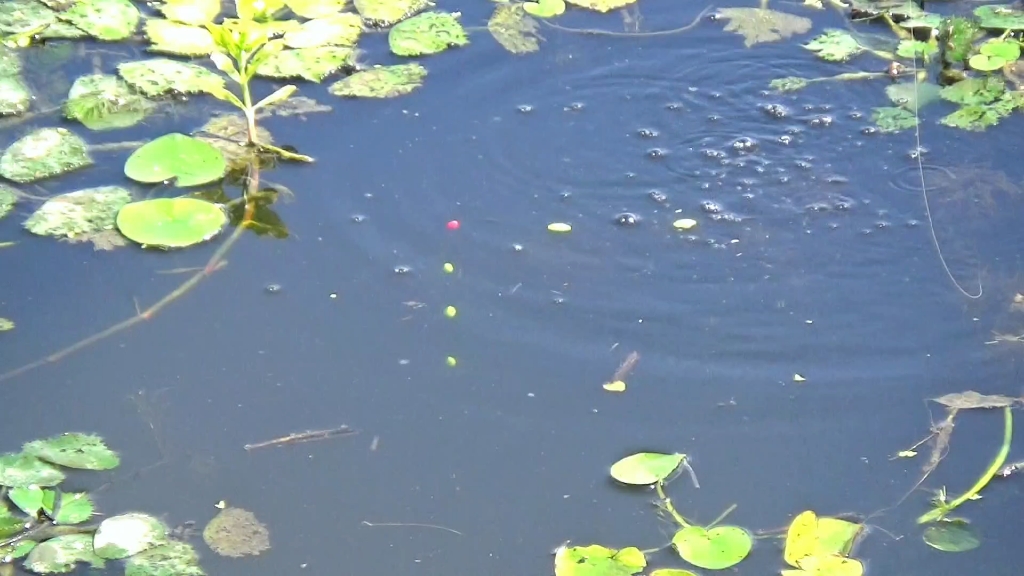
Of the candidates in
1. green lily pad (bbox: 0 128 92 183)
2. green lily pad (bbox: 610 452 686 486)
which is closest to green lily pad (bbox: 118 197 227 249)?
green lily pad (bbox: 0 128 92 183)

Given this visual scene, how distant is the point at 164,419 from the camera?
204cm

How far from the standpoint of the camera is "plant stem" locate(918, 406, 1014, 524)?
189 centimetres

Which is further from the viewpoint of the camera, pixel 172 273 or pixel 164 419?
pixel 172 273

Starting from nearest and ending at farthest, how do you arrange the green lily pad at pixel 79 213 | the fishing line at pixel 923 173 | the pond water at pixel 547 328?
the pond water at pixel 547 328 → the fishing line at pixel 923 173 → the green lily pad at pixel 79 213

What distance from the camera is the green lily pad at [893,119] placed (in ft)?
9.00

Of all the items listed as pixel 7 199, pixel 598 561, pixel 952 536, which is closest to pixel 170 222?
pixel 7 199

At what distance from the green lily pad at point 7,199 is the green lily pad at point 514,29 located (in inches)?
48.6

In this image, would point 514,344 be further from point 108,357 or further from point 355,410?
point 108,357

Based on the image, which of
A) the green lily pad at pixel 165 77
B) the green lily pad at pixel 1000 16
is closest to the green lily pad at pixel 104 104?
the green lily pad at pixel 165 77

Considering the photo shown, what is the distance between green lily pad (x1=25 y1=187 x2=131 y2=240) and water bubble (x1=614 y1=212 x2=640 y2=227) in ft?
3.44

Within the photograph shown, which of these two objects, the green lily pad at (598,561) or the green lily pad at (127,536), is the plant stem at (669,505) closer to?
the green lily pad at (598,561)

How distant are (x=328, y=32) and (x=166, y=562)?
1.54 m

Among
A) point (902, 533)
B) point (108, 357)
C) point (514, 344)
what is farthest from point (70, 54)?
point (902, 533)

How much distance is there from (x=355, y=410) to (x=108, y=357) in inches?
19.1
